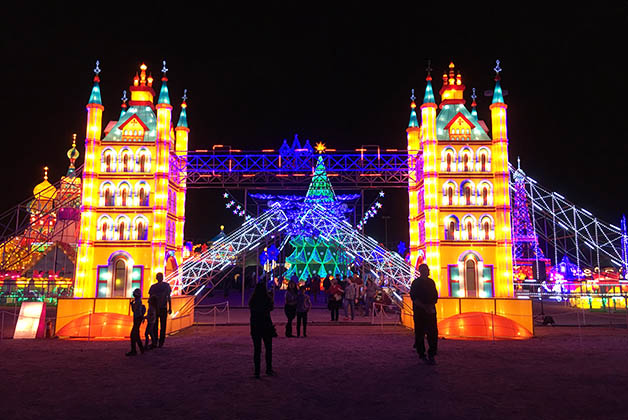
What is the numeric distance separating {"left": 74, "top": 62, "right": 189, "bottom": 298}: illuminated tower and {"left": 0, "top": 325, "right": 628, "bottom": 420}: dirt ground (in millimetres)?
15461

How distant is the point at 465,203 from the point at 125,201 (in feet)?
62.8

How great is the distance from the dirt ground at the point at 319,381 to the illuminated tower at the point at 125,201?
1546 cm

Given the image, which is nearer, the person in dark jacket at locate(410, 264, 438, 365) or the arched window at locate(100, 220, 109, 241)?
the person in dark jacket at locate(410, 264, 438, 365)

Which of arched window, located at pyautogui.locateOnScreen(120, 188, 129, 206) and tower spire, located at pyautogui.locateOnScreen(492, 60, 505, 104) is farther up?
tower spire, located at pyautogui.locateOnScreen(492, 60, 505, 104)

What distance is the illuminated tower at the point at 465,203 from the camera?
30094 millimetres

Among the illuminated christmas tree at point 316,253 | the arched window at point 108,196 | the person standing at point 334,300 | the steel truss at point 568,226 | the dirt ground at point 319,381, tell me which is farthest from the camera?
the illuminated christmas tree at point 316,253

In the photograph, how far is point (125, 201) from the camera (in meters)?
31.1

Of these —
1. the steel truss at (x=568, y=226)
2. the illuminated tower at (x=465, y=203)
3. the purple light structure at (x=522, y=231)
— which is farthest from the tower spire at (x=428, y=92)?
the purple light structure at (x=522, y=231)

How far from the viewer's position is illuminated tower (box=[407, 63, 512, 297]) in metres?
30.1

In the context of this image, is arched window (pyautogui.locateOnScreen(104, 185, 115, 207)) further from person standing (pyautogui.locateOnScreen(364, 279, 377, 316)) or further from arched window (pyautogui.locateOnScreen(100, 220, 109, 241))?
person standing (pyautogui.locateOnScreen(364, 279, 377, 316))

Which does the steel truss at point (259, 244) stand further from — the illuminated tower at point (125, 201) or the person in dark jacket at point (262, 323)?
the person in dark jacket at point (262, 323)

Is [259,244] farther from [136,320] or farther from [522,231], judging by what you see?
[522,231]

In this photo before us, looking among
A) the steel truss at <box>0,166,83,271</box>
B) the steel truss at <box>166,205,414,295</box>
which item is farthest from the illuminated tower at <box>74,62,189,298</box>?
the steel truss at <box>0,166,83,271</box>

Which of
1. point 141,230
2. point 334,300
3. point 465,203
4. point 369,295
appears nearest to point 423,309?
point 334,300
